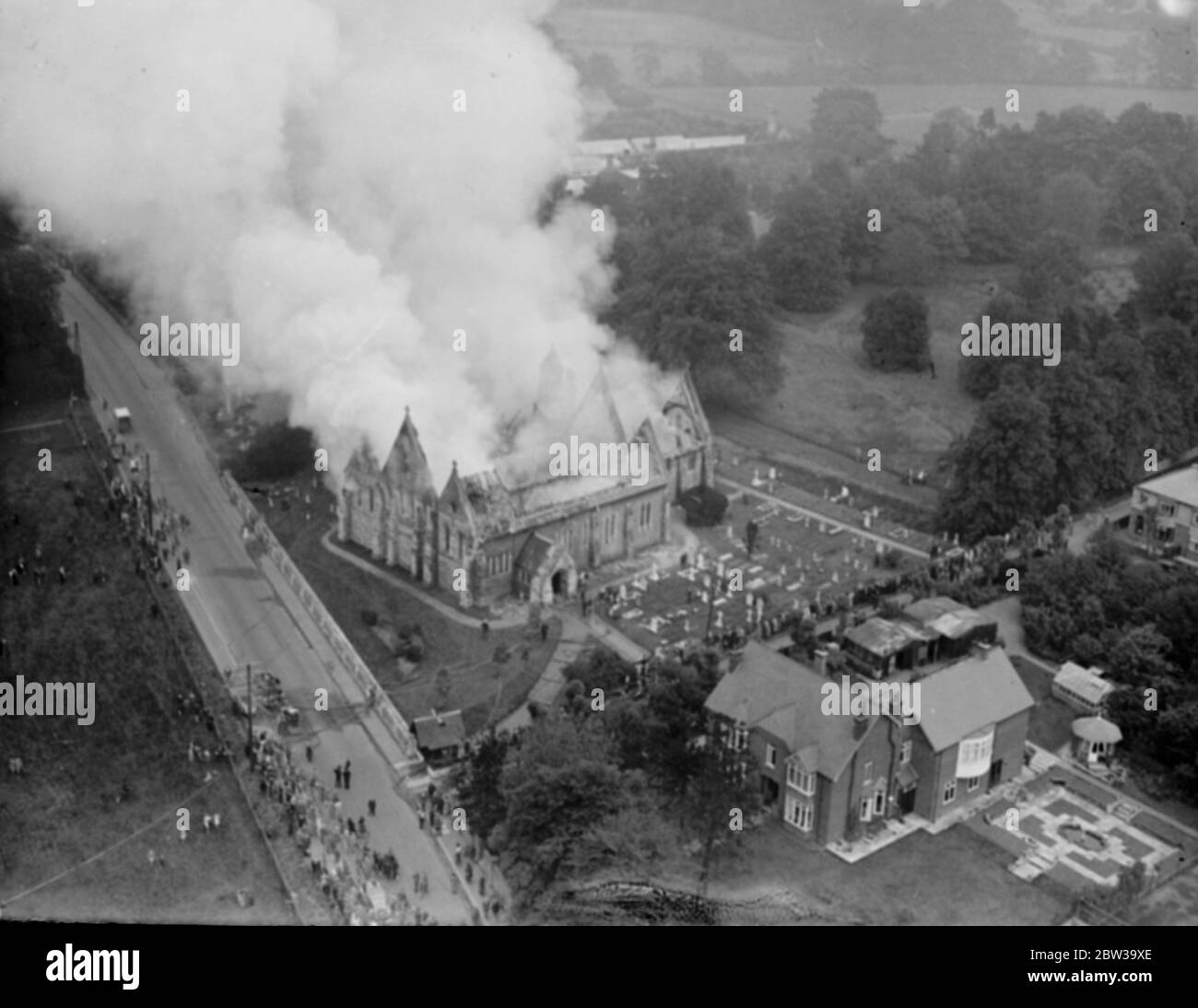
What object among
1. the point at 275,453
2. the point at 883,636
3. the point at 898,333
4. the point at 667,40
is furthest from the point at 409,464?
the point at 667,40

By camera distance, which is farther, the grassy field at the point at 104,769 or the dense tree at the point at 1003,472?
the dense tree at the point at 1003,472

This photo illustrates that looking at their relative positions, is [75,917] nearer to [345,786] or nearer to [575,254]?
[345,786]

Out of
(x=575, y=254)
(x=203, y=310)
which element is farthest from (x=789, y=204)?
(x=203, y=310)

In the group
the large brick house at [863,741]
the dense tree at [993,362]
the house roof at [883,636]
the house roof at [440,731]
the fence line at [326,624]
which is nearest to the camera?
the large brick house at [863,741]

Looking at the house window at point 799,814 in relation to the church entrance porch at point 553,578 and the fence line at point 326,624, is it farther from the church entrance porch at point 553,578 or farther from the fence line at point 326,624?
the church entrance porch at point 553,578

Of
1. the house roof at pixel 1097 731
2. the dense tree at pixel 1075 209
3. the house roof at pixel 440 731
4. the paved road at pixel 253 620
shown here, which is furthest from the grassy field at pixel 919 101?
the house roof at pixel 440 731
